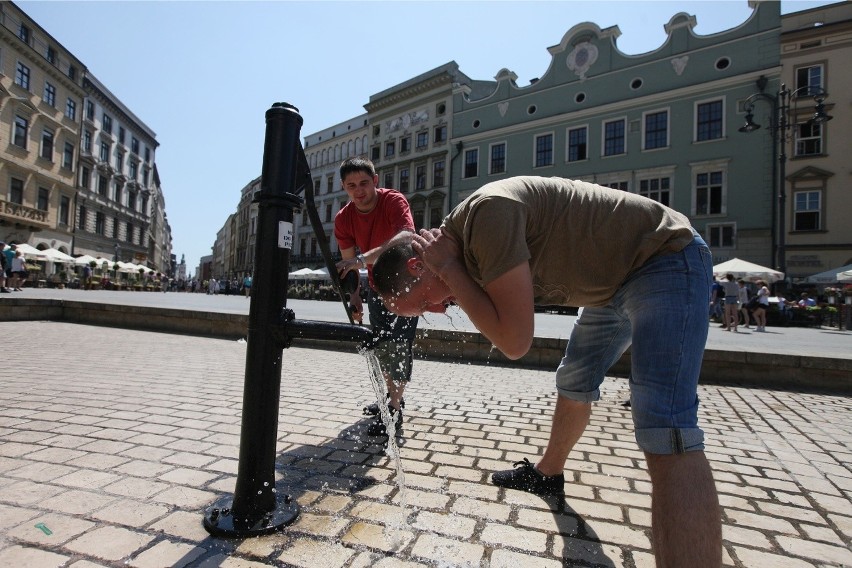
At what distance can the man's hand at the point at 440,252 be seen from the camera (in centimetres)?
156

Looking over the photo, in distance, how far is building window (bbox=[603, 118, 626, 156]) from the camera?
2677 cm

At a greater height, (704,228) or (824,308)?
(704,228)

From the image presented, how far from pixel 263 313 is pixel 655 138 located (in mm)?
28140

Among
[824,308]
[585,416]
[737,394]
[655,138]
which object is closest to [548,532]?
[585,416]

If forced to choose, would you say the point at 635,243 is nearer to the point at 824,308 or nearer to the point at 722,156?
the point at 824,308

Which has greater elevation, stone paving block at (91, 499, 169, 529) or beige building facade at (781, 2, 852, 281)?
beige building facade at (781, 2, 852, 281)

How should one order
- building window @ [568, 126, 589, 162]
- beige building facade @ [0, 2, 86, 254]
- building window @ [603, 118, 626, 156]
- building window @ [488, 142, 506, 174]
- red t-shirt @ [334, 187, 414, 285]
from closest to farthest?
red t-shirt @ [334, 187, 414, 285] < building window @ [603, 118, 626, 156] < building window @ [568, 126, 589, 162] < beige building facade @ [0, 2, 86, 254] < building window @ [488, 142, 506, 174]

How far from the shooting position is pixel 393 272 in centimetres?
178

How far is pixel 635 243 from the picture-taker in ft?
5.01

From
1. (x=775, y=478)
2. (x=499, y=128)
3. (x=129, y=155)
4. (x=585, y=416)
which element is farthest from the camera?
(x=129, y=155)

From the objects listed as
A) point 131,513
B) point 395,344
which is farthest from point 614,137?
point 131,513

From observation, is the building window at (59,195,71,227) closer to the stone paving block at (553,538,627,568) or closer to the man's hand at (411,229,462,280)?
the man's hand at (411,229,462,280)

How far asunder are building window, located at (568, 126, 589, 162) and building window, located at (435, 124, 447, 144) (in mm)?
11235

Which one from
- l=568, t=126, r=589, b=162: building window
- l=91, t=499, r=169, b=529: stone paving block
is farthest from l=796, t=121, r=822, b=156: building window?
l=91, t=499, r=169, b=529: stone paving block
